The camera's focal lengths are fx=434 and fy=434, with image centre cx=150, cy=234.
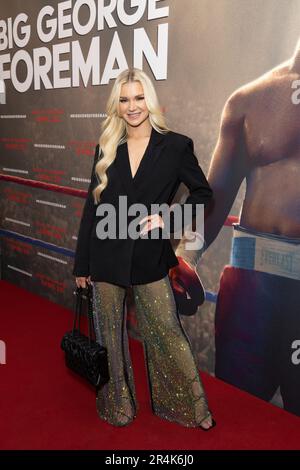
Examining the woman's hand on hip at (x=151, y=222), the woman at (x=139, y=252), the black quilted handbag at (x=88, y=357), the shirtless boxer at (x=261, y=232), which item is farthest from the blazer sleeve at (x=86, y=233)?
the shirtless boxer at (x=261, y=232)

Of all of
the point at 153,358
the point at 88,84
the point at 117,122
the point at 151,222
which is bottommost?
the point at 153,358

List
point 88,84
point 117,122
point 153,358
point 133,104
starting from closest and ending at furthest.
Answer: point 133,104, point 117,122, point 153,358, point 88,84

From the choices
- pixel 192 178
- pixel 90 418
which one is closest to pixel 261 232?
pixel 192 178

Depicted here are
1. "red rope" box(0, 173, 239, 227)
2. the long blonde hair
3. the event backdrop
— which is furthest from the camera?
"red rope" box(0, 173, 239, 227)

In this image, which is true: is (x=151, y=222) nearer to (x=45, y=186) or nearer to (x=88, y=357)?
(x=88, y=357)

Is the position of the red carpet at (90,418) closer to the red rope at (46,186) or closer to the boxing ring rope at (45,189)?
the boxing ring rope at (45,189)

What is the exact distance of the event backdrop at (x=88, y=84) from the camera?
6.67 ft

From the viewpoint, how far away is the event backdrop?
203 cm

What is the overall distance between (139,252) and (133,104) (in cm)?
60

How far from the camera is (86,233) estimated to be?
75.0 inches

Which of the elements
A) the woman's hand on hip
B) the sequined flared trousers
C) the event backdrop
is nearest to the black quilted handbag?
the sequined flared trousers

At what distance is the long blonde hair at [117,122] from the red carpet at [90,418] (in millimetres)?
1050

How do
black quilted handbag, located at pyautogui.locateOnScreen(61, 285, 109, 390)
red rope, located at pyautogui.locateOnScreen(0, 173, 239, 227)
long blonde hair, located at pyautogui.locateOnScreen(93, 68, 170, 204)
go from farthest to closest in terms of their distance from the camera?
red rope, located at pyautogui.locateOnScreen(0, 173, 239, 227)
black quilted handbag, located at pyautogui.locateOnScreen(61, 285, 109, 390)
long blonde hair, located at pyautogui.locateOnScreen(93, 68, 170, 204)

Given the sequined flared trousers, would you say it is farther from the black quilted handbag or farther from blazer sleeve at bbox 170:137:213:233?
blazer sleeve at bbox 170:137:213:233
